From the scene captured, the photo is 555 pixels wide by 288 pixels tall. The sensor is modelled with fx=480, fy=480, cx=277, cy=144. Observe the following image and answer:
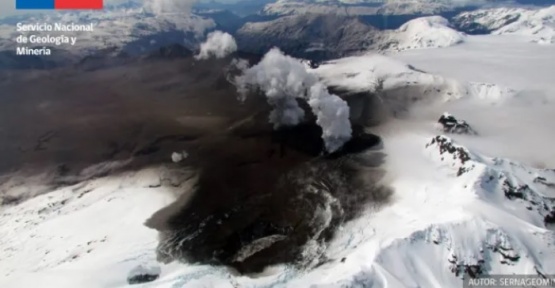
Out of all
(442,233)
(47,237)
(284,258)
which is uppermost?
(442,233)

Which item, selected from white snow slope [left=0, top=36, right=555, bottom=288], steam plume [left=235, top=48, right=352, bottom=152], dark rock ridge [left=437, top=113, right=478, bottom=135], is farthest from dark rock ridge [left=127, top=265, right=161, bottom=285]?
dark rock ridge [left=437, top=113, right=478, bottom=135]

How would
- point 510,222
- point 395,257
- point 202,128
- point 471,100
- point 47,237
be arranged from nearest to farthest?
point 395,257, point 510,222, point 47,237, point 202,128, point 471,100

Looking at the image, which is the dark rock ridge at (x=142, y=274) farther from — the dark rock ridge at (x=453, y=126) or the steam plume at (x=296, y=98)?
the dark rock ridge at (x=453, y=126)

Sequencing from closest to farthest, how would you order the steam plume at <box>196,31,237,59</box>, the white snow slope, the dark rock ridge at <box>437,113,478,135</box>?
the white snow slope
the dark rock ridge at <box>437,113,478,135</box>
the steam plume at <box>196,31,237,59</box>

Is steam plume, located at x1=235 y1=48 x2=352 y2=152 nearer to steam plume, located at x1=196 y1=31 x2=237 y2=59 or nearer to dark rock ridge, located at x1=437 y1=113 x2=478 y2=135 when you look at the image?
dark rock ridge, located at x1=437 y1=113 x2=478 y2=135

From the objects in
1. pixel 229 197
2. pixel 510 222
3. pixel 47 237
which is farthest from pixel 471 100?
pixel 47 237

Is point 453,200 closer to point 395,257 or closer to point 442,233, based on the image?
point 442,233
